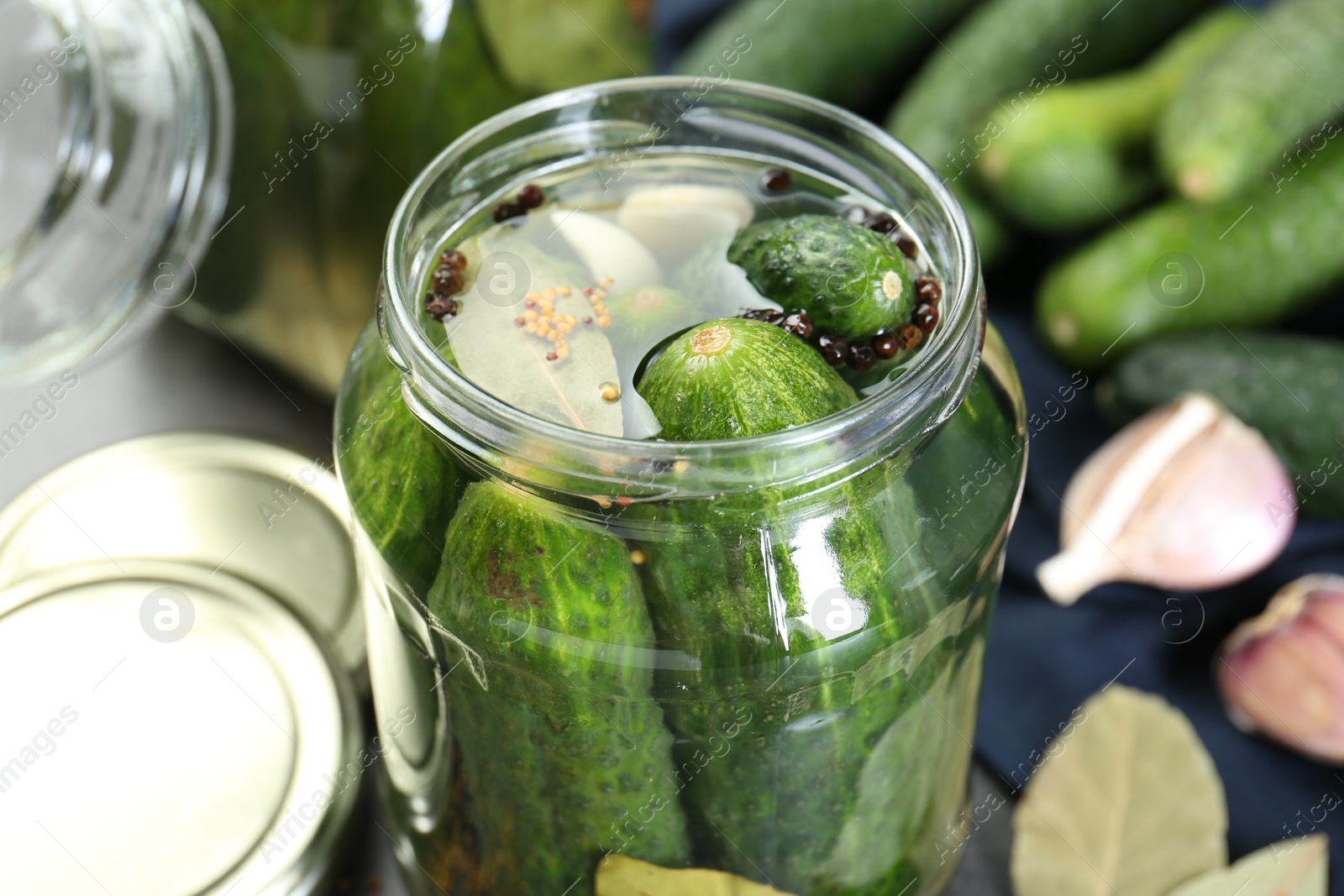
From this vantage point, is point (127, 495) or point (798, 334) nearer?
point (798, 334)

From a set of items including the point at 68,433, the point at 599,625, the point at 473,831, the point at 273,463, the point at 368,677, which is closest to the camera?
the point at 599,625

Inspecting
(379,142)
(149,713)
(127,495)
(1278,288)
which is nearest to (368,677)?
(149,713)

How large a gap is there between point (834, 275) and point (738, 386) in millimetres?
94

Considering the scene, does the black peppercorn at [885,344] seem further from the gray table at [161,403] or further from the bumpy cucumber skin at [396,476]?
the gray table at [161,403]

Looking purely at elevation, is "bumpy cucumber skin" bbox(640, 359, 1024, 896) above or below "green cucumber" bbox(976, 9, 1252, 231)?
above

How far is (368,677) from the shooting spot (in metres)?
0.80

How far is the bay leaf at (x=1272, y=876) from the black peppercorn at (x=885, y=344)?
1.32 ft

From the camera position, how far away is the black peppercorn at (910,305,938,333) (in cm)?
55

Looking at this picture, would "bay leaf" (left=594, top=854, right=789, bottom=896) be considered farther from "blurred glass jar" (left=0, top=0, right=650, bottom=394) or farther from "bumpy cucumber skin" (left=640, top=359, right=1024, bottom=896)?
"blurred glass jar" (left=0, top=0, right=650, bottom=394)

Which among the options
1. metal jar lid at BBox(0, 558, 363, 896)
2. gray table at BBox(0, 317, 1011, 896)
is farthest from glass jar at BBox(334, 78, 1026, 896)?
gray table at BBox(0, 317, 1011, 896)

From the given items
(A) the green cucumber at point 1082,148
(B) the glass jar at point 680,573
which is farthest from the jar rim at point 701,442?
(A) the green cucumber at point 1082,148

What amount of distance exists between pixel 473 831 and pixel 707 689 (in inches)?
8.2

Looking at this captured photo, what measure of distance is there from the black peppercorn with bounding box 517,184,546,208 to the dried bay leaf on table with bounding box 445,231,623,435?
0.19ft

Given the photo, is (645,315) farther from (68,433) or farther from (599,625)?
(68,433)
